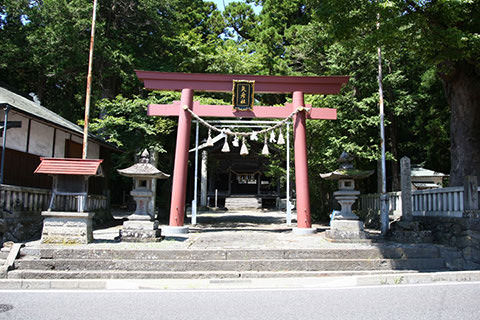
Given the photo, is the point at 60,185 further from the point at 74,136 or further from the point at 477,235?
the point at 477,235

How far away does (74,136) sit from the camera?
49.0 feet

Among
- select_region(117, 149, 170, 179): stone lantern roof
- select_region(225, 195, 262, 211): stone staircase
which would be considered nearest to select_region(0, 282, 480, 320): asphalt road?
select_region(117, 149, 170, 179): stone lantern roof

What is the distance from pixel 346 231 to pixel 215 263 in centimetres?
409

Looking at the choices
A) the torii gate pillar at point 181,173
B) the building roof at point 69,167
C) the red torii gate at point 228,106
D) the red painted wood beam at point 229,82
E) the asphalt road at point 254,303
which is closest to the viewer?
the asphalt road at point 254,303

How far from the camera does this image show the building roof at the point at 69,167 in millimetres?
8516

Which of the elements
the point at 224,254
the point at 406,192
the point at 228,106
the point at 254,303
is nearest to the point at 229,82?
the point at 228,106

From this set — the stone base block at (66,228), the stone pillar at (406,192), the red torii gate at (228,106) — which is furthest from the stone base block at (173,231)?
the stone pillar at (406,192)

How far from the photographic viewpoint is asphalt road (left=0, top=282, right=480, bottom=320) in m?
4.67

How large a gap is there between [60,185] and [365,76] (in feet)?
47.3

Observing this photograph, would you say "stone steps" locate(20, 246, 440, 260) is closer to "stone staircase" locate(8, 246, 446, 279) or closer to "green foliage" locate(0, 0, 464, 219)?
"stone staircase" locate(8, 246, 446, 279)

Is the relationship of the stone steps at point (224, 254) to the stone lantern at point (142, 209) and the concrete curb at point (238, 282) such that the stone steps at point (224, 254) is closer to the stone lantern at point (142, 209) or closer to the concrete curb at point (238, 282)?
the concrete curb at point (238, 282)

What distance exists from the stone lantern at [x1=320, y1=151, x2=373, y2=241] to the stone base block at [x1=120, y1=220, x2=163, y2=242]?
4.93 metres

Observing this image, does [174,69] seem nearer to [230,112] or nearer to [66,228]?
[230,112]

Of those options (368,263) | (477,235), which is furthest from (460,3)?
(368,263)
